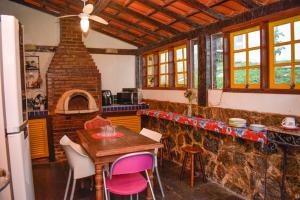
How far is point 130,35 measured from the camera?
5.48 meters

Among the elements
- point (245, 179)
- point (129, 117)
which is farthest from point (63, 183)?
point (245, 179)

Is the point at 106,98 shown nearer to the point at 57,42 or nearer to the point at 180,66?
the point at 57,42

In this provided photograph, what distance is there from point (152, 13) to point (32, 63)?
2994 mm

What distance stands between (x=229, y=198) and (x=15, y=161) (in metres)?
2.55

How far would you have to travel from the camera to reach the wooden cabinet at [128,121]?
218 inches

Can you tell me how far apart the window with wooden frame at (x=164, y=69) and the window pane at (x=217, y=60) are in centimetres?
143

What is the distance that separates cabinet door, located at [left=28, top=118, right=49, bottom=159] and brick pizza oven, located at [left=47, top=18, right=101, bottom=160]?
0.17m

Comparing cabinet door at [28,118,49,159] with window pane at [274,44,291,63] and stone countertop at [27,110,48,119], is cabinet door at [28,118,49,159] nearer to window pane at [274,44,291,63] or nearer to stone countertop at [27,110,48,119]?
stone countertop at [27,110,48,119]

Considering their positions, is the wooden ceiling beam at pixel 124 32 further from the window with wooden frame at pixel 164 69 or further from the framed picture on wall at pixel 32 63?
the framed picture on wall at pixel 32 63

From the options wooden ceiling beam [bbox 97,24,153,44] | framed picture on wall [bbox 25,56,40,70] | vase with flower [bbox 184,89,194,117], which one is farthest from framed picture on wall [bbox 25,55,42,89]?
vase with flower [bbox 184,89,194,117]

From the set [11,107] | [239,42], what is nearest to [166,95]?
[239,42]

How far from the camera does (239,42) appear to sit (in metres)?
3.32

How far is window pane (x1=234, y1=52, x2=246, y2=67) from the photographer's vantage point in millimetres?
3256

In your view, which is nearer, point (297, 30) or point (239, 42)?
point (297, 30)
